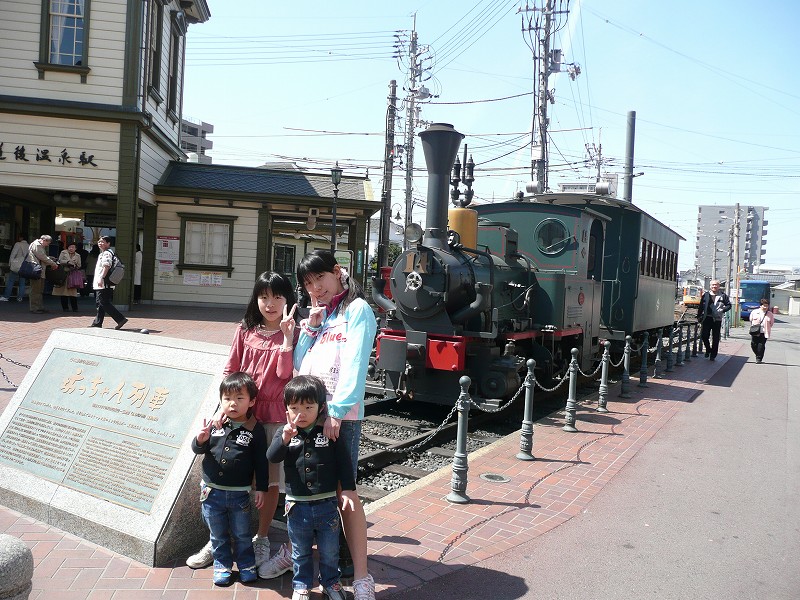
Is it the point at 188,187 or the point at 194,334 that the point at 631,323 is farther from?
the point at 188,187

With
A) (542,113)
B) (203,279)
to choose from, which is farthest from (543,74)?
(203,279)

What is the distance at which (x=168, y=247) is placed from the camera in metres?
19.3

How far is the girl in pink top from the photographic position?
3.73m

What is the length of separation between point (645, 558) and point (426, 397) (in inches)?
163

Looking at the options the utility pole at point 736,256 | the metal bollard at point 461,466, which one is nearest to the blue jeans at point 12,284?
the metal bollard at point 461,466

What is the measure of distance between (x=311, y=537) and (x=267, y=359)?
1002mm

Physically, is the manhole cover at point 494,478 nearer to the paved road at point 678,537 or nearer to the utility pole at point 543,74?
the paved road at point 678,537

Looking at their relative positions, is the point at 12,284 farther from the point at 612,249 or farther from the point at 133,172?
Answer: the point at 612,249

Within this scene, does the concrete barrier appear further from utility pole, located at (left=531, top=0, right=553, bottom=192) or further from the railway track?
utility pole, located at (left=531, top=0, right=553, bottom=192)

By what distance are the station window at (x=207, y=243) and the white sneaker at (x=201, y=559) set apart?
16508 millimetres

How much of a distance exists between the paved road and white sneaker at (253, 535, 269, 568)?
36.0 inches

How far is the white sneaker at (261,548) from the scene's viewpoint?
374 centimetres

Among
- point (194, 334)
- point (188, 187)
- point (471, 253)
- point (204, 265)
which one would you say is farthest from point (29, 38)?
point (471, 253)

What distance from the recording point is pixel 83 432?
170 inches
